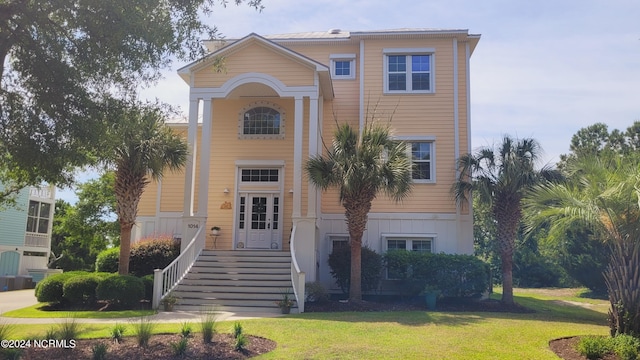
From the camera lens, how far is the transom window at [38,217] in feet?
96.8

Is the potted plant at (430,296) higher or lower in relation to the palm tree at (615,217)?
lower

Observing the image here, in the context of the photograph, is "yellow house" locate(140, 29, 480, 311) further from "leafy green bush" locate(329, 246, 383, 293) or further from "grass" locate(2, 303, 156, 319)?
"grass" locate(2, 303, 156, 319)

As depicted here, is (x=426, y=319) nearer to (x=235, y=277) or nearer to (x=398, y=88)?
(x=235, y=277)

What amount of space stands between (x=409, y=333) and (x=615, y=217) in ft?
14.3

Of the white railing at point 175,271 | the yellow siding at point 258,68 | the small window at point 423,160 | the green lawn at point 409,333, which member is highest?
the yellow siding at point 258,68

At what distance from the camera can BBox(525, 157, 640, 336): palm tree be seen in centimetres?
909

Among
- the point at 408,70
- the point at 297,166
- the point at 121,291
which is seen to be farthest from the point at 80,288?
the point at 408,70

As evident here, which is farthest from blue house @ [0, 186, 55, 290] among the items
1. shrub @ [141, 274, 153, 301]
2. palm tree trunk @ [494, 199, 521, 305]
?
palm tree trunk @ [494, 199, 521, 305]

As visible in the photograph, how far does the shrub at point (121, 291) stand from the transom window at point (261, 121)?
742 centimetres

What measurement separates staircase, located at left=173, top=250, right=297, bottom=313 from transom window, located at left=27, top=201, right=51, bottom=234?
1808 centimetres

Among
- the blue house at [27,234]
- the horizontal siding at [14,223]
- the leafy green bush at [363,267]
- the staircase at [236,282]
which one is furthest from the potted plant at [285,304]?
the horizontal siding at [14,223]

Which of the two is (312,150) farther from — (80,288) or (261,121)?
(80,288)

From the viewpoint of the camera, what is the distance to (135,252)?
17375mm

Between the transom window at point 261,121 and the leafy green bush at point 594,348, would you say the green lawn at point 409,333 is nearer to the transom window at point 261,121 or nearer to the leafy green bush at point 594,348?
the leafy green bush at point 594,348
